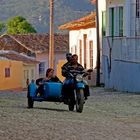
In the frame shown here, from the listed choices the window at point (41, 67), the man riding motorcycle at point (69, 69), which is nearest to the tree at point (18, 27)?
the window at point (41, 67)

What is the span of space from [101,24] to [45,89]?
76.1ft

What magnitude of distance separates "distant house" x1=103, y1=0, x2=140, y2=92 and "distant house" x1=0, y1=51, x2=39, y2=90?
67.8 ft

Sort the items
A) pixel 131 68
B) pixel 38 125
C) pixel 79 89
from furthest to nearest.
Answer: pixel 131 68 < pixel 79 89 < pixel 38 125

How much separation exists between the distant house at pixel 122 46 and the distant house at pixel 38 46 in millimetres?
34123

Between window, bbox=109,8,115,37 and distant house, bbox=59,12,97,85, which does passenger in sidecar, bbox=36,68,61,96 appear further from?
distant house, bbox=59,12,97,85

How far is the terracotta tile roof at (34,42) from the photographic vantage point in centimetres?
7093

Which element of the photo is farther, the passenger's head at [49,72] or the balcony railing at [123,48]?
the balcony railing at [123,48]

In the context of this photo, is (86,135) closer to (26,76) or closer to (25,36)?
(26,76)

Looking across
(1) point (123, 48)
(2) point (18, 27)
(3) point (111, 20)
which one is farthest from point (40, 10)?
(1) point (123, 48)

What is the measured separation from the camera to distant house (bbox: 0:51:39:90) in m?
56.5

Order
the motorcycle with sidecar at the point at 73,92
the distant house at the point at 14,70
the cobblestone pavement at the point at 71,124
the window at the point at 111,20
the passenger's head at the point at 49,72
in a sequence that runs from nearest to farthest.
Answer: the cobblestone pavement at the point at 71,124
the motorcycle with sidecar at the point at 73,92
the passenger's head at the point at 49,72
the window at the point at 111,20
the distant house at the point at 14,70

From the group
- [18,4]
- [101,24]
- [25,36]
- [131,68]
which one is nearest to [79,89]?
[131,68]

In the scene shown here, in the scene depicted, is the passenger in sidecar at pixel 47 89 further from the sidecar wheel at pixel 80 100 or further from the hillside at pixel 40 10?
the hillside at pixel 40 10

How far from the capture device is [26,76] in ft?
206
